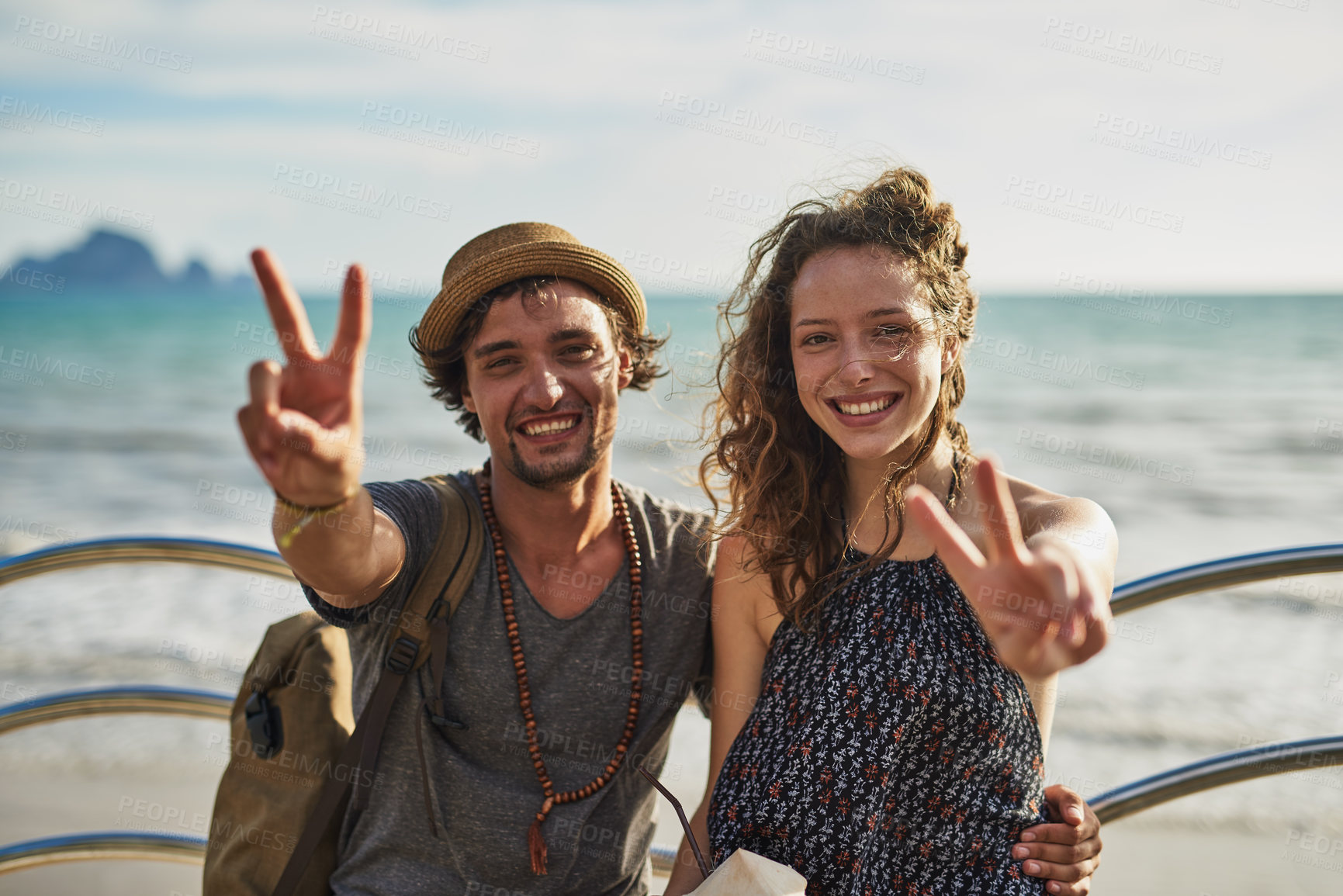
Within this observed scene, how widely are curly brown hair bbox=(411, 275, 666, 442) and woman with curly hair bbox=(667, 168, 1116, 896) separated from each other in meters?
0.51

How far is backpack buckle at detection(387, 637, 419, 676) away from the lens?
2.46 m

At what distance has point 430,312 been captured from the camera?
2873mm

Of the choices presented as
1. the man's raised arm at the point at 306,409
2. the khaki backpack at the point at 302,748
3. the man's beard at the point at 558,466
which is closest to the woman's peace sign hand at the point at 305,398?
the man's raised arm at the point at 306,409

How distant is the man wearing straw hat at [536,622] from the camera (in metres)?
2.52

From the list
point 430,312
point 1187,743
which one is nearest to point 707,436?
point 430,312

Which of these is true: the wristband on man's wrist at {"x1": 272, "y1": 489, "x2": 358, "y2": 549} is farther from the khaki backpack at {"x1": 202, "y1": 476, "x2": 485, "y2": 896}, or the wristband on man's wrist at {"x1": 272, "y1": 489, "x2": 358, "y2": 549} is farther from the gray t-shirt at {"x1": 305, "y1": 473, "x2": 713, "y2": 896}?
the khaki backpack at {"x1": 202, "y1": 476, "x2": 485, "y2": 896}

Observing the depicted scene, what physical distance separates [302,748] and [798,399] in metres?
1.59

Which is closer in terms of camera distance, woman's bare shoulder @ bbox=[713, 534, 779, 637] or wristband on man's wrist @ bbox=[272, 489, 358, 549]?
wristband on man's wrist @ bbox=[272, 489, 358, 549]

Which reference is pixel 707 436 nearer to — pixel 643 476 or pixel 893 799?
pixel 893 799

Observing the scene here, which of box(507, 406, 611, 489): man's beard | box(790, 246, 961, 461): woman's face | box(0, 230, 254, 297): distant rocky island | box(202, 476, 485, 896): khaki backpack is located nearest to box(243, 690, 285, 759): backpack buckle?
box(202, 476, 485, 896): khaki backpack

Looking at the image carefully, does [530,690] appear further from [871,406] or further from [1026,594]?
[1026,594]

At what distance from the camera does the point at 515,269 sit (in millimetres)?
2752

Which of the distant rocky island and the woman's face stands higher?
the distant rocky island

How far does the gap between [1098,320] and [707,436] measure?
26.5 metres
